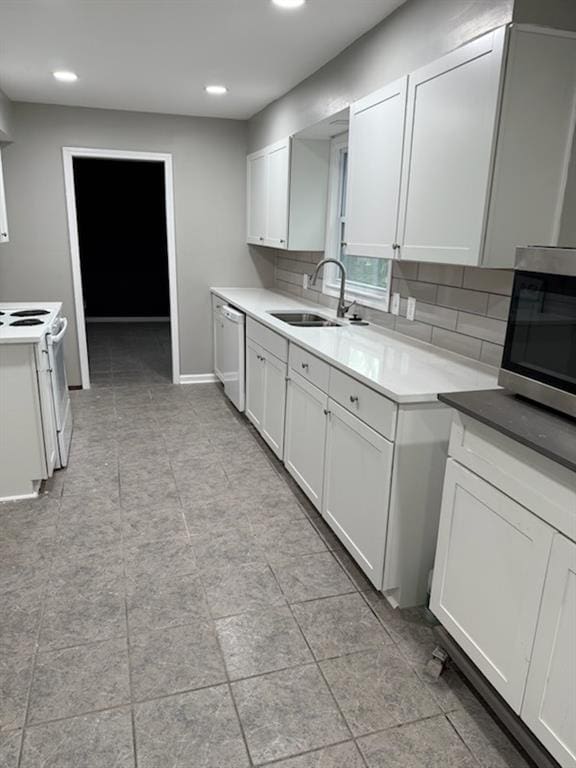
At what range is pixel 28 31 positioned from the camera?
9.27 feet

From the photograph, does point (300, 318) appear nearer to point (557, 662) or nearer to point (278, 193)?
point (278, 193)

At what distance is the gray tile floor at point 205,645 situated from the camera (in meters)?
1.56

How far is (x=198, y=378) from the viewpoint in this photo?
5.34 metres

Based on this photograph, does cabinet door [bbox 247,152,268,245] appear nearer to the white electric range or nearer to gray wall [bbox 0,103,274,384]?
gray wall [bbox 0,103,274,384]

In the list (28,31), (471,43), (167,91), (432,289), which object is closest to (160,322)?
(167,91)

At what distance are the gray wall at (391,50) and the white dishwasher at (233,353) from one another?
55.3 inches

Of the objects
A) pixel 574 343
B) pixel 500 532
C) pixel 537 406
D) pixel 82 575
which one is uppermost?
pixel 574 343

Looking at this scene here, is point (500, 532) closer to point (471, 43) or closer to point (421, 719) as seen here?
point (421, 719)

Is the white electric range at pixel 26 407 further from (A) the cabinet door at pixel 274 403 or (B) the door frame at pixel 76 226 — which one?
(B) the door frame at pixel 76 226

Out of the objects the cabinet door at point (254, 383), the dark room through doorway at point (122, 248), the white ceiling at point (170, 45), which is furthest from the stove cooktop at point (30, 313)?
the dark room through doorway at point (122, 248)

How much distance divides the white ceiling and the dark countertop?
6.02ft

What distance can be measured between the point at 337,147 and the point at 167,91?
4.32ft

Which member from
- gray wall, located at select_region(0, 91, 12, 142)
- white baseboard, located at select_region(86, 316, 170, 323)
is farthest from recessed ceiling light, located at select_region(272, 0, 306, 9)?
white baseboard, located at select_region(86, 316, 170, 323)

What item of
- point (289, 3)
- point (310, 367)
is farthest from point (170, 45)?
point (310, 367)
